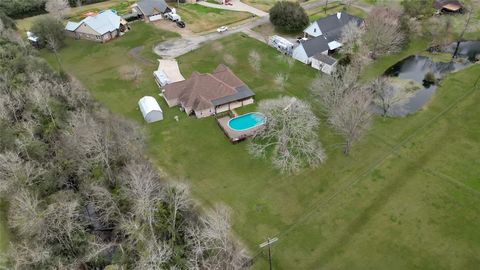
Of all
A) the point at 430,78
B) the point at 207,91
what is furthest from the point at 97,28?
the point at 430,78

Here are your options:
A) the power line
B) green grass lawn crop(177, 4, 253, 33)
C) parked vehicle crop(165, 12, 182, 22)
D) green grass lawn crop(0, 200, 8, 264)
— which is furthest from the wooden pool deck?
parked vehicle crop(165, 12, 182, 22)

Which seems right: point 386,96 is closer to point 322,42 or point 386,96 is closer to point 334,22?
point 322,42

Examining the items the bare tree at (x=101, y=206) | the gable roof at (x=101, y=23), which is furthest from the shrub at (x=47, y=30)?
the bare tree at (x=101, y=206)

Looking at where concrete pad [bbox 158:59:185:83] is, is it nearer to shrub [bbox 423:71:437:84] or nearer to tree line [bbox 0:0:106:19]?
tree line [bbox 0:0:106:19]

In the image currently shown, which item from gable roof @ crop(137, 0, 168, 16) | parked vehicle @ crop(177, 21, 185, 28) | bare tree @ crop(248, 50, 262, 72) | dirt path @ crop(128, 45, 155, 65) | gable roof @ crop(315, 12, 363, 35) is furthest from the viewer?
gable roof @ crop(137, 0, 168, 16)

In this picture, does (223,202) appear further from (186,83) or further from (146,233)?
(186,83)

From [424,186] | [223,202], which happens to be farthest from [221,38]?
[424,186]

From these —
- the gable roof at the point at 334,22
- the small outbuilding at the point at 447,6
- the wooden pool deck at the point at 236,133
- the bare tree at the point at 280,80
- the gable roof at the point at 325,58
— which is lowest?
the wooden pool deck at the point at 236,133

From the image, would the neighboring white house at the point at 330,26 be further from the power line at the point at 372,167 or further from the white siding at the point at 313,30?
the power line at the point at 372,167
